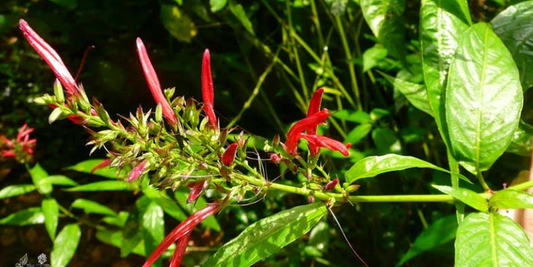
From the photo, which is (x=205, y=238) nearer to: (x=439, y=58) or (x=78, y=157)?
(x=78, y=157)

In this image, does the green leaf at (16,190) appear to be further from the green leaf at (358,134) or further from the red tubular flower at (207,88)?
the red tubular flower at (207,88)

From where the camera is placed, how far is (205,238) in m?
2.20

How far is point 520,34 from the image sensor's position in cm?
95

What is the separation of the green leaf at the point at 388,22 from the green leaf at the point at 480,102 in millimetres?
253

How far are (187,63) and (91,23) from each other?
36 cm

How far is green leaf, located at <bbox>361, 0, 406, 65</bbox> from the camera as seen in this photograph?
1066 millimetres

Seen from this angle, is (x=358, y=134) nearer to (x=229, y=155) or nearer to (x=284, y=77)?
(x=284, y=77)

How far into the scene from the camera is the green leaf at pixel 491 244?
68cm

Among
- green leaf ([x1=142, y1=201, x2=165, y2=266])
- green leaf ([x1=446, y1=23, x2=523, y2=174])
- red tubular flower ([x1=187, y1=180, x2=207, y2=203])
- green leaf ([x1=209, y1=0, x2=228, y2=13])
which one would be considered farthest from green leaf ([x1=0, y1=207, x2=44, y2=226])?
green leaf ([x1=446, y1=23, x2=523, y2=174])

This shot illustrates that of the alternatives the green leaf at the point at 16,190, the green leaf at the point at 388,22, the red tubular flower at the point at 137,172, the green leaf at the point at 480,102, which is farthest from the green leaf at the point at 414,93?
the green leaf at the point at 16,190

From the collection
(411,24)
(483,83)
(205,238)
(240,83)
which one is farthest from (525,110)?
(205,238)

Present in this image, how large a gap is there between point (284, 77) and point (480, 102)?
854 millimetres

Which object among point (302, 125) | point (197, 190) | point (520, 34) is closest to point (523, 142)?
point (520, 34)

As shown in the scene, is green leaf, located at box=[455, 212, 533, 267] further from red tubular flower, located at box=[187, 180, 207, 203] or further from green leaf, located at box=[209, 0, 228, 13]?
green leaf, located at box=[209, 0, 228, 13]
